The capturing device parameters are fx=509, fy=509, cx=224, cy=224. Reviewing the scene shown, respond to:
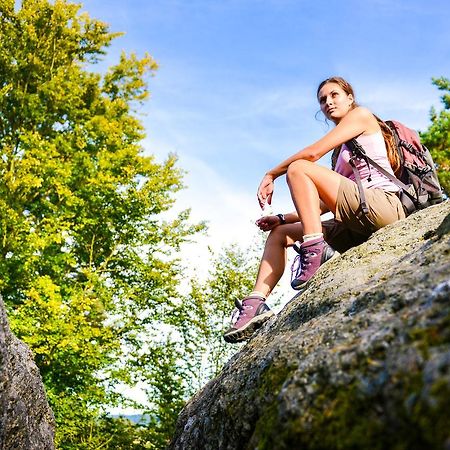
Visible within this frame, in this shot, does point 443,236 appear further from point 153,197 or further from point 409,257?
point 153,197

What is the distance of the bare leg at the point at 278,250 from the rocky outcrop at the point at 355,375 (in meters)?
1.34

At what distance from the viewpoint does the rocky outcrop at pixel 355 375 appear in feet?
4.31

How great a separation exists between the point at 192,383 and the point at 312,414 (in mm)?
17276

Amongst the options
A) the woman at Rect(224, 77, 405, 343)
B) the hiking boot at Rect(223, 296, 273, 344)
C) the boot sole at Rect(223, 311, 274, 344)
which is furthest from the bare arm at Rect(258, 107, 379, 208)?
the boot sole at Rect(223, 311, 274, 344)

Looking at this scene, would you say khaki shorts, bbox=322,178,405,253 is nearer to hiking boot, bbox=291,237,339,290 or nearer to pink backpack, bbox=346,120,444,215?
pink backpack, bbox=346,120,444,215

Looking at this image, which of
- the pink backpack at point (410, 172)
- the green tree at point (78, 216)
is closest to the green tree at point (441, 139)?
the green tree at point (78, 216)

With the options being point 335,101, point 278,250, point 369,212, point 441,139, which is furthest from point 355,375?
point 441,139

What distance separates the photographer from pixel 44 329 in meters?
11.9

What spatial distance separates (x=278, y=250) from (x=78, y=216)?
440 inches

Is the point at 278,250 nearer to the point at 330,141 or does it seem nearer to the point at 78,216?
the point at 330,141

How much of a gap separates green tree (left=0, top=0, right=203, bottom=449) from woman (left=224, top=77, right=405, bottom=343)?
28.6 feet

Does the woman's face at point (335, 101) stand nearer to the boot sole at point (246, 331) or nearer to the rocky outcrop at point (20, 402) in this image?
the boot sole at point (246, 331)

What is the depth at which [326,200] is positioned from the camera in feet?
14.2

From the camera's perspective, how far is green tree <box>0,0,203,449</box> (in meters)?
12.8
